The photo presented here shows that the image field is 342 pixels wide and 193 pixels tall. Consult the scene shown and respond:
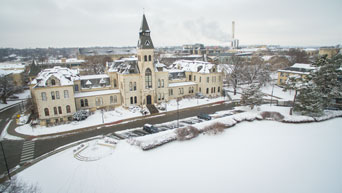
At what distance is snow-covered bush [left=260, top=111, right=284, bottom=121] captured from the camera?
3481 cm

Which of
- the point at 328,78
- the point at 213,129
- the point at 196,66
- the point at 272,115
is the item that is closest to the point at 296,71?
the point at 328,78

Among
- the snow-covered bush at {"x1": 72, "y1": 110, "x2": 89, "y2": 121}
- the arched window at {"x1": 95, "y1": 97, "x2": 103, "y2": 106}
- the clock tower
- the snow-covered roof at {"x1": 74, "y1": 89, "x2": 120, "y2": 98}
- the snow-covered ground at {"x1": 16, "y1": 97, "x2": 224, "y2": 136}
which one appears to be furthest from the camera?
the clock tower

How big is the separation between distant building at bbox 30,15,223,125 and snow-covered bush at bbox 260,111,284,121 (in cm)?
1594

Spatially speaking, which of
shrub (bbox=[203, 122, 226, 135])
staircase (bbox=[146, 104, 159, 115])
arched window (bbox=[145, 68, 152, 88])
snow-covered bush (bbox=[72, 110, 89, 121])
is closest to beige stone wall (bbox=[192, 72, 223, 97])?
arched window (bbox=[145, 68, 152, 88])

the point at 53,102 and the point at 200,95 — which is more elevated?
the point at 53,102

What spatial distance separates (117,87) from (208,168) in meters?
29.7

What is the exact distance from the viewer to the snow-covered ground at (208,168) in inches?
745

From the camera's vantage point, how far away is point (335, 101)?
1635 inches

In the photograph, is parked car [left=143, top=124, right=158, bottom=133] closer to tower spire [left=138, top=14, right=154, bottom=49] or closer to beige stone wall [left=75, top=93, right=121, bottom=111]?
beige stone wall [left=75, top=93, right=121, bottom=111]

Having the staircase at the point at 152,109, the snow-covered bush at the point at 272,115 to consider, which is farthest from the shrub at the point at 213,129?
the staircase at the point at 152,109

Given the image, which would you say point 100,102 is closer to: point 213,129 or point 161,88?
point 161,88

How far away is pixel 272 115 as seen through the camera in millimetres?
35438

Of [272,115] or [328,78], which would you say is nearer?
[328,78]

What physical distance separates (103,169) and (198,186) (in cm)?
1079
